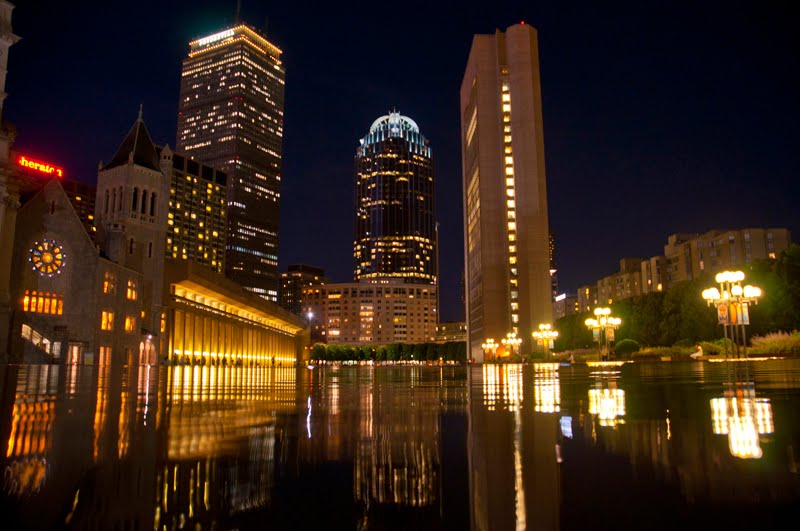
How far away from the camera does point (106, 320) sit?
158 feet

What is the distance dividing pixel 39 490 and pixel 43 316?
170 ft

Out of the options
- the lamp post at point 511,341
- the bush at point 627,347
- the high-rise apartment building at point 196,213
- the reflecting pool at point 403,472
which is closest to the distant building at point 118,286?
the lamp post at point 511,341

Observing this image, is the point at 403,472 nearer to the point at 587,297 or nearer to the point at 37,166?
the point at 37,166

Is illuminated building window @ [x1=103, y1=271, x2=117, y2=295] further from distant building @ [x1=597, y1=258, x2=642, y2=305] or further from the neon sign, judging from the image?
distant building @ [x1=597, y1=258, x2=642, y2=305]

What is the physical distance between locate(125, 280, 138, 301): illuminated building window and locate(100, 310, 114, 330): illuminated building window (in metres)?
3.64

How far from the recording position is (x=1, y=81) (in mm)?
43438

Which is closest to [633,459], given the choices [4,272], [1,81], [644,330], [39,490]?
[39,490]

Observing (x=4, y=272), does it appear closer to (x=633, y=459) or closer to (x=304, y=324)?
(x=633, y=459)

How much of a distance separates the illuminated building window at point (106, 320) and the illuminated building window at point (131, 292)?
12.0 feet

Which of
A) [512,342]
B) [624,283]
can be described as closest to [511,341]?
[512,342]

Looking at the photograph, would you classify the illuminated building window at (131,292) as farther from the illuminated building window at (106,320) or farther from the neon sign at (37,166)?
the neon sign at (37,166)

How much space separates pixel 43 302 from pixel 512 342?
6212 centimetres

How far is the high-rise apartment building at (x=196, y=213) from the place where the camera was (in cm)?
15662

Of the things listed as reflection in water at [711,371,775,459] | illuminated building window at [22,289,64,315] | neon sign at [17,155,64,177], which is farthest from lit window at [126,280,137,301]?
reflection in water at [711,371,775,459]
